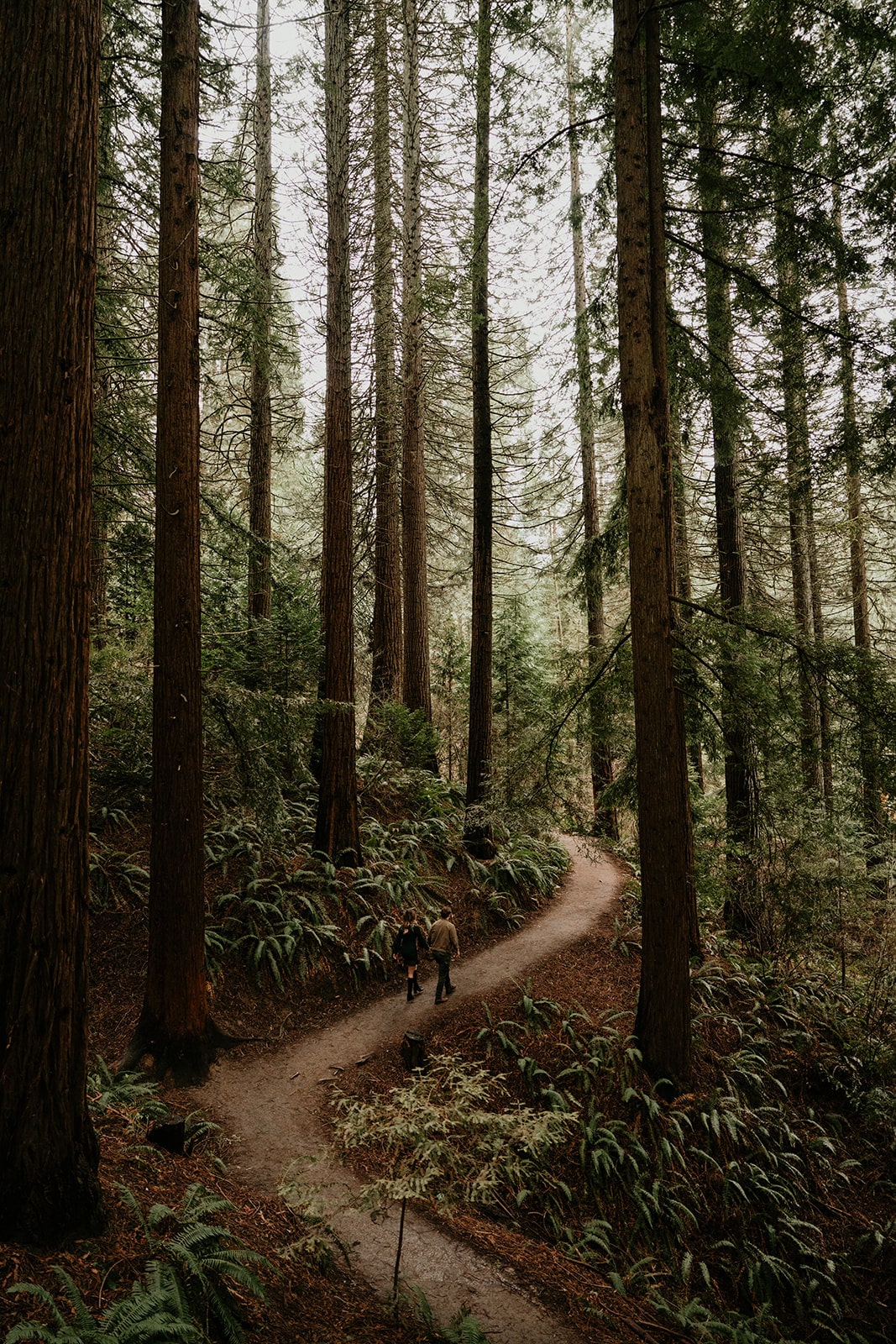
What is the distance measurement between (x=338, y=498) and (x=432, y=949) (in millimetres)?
6458

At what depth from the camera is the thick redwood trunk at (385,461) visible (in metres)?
13.6

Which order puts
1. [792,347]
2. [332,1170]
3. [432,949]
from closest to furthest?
[332,1170] → [792,347] → [432,949]

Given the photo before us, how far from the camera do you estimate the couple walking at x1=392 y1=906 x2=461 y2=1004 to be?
323 inches

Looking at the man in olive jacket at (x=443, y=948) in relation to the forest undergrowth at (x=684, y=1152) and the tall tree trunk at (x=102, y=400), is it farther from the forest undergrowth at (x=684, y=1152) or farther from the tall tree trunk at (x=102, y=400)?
the tall tree trunk at (x=102, y=400)

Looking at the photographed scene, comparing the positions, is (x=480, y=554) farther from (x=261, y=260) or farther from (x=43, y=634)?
(x=43, y=634)

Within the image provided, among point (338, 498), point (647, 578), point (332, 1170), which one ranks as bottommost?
point (332, 1170)

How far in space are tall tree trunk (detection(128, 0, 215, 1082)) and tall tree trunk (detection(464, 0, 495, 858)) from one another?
498 centimetres

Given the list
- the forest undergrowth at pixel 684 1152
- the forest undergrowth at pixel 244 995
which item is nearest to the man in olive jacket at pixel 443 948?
the forest undergrowth at pixel 684 1152

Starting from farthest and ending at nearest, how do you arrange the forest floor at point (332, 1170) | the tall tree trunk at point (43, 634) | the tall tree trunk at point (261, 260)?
the tall tree trunk at point (261, 260) → the forest floor at point (332, 1170) → the tall tree trunk at point (43, 634)

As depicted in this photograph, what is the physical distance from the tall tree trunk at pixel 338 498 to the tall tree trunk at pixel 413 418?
3.47 meters

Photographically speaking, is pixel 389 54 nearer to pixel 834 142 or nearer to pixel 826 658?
pixel 834 142

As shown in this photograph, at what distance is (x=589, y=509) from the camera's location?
16.2 m

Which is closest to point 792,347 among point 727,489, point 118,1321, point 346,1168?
point 727,489

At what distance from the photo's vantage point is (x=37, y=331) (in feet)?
10.6
